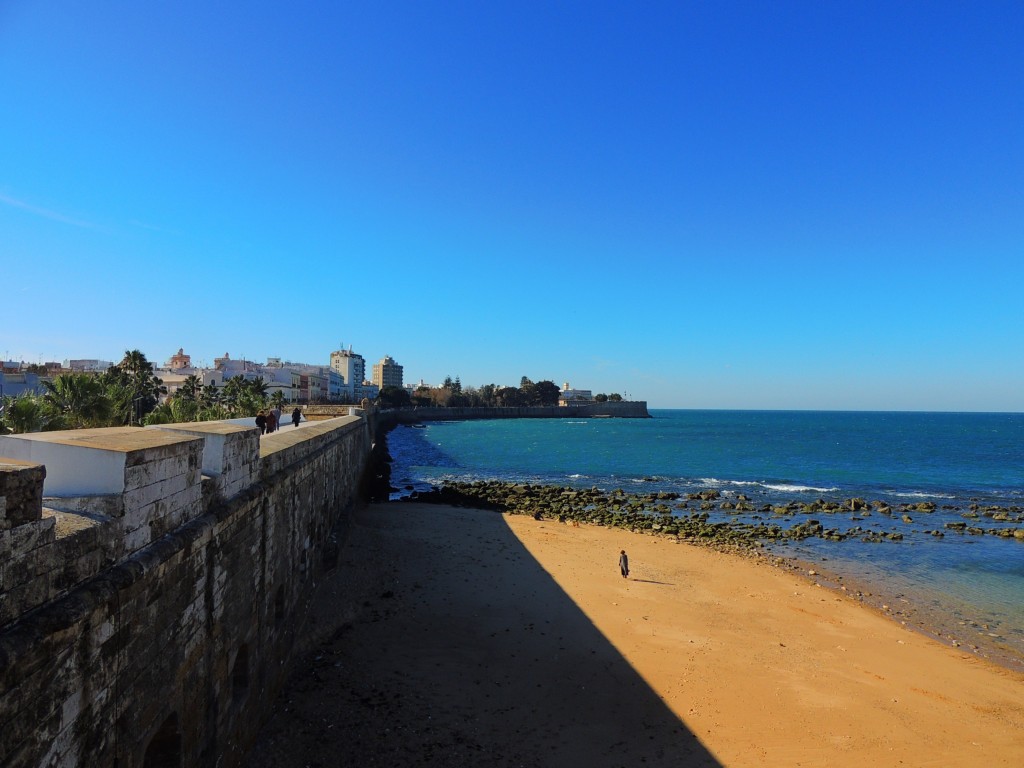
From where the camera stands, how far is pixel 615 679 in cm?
1141

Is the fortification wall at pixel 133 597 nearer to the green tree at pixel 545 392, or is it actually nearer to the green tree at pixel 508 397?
the green tree at pixel 508 397

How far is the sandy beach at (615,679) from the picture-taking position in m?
9.12

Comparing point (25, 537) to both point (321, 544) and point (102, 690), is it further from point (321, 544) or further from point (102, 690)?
point (321, 544)

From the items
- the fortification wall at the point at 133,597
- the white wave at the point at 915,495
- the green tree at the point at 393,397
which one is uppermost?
the green tree at the point at 393,397

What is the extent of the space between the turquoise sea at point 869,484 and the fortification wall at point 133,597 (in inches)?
625

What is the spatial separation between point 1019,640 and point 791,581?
5.52m

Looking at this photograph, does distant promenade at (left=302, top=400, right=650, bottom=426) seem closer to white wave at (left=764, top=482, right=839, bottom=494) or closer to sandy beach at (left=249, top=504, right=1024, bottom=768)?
white wave at (left=764, top=482, right=839, bottom=494)

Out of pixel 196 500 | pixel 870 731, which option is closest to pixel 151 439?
pixel 196 500

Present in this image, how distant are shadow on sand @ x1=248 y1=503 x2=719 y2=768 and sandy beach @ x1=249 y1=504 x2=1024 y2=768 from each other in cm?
4

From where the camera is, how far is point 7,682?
3.06 metres

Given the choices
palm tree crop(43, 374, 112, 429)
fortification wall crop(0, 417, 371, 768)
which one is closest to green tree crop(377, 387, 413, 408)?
palm tree crop(43, 374, 112, 429)

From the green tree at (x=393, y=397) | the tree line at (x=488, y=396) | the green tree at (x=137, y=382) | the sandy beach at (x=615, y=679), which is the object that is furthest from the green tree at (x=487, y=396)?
the sandy beach at (x=615, y=679)

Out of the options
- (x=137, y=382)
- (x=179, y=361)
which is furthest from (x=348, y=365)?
(x=137, y=382)

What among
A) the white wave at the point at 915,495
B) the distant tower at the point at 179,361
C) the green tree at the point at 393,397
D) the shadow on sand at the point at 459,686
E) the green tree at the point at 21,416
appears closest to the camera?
the shadow on sand at the point at 459,686
